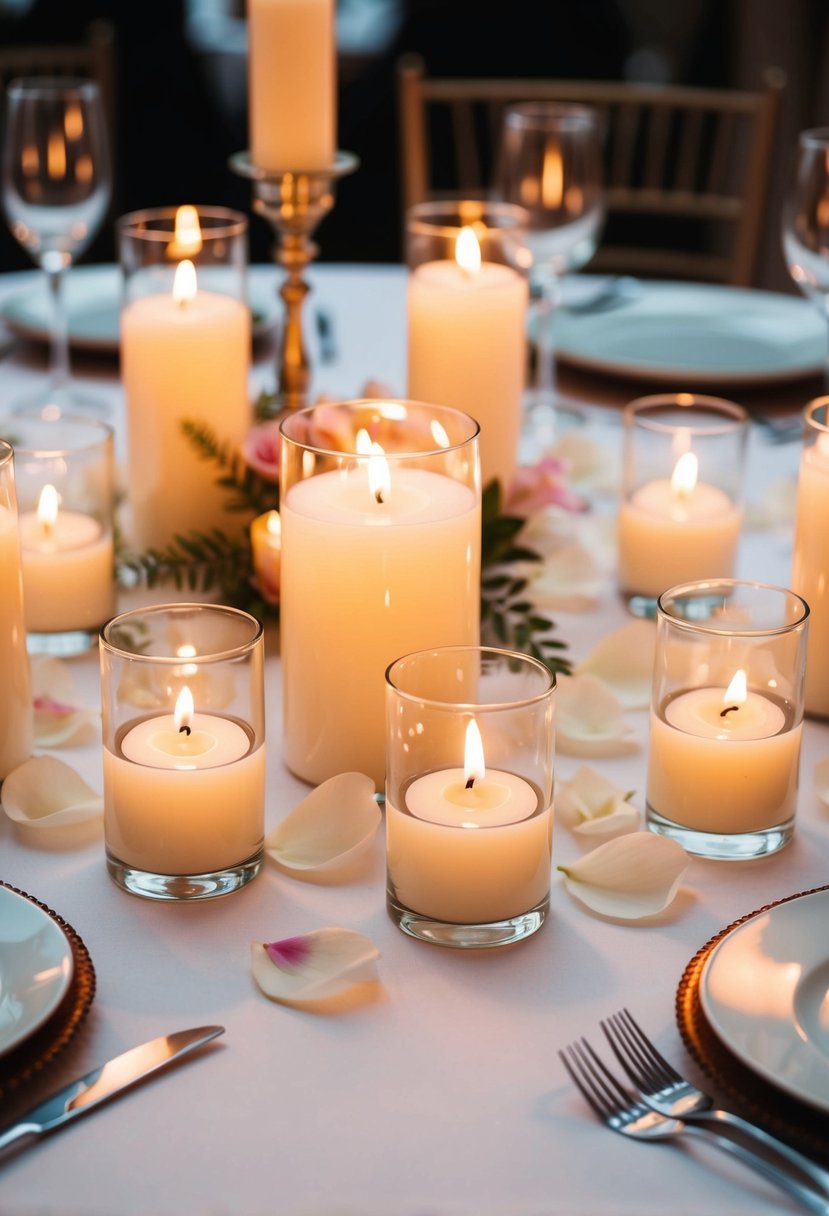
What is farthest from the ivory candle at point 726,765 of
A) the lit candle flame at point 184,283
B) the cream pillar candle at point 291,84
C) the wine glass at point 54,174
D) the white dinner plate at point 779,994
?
the wine glass at point 54,174

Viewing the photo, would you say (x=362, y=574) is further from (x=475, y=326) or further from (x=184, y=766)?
(x=475, y=326)

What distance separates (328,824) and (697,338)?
3.28 feet

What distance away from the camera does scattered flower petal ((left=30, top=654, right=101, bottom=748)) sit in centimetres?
97

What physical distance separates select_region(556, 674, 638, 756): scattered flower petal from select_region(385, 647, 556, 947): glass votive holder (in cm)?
19

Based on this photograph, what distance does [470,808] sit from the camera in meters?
0.76

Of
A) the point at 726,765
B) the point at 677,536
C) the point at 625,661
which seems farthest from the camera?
the point at 677,536

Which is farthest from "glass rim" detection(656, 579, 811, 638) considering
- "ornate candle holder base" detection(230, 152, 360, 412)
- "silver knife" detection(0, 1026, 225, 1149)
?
"ornate candle holder base" detection(230, 152, 360, 412)

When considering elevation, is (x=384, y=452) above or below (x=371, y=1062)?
above

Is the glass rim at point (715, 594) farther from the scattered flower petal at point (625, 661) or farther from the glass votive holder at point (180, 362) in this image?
the glass votive holder at point (180, 362)

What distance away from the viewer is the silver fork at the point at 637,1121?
0.59 m

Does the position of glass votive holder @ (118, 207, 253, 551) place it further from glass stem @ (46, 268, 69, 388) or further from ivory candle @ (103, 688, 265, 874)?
ivory candle @ (103, 688, 265, 874)

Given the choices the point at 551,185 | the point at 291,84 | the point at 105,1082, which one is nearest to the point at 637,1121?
the point at 105,1082

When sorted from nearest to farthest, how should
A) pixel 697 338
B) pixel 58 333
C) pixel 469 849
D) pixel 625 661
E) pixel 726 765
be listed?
pixel 469 849 < pixel 726 765 < pixel 625 661 < pixel 58 333 < pixel 697 338

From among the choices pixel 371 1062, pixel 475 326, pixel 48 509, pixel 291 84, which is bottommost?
Result: pixel 371 1062
